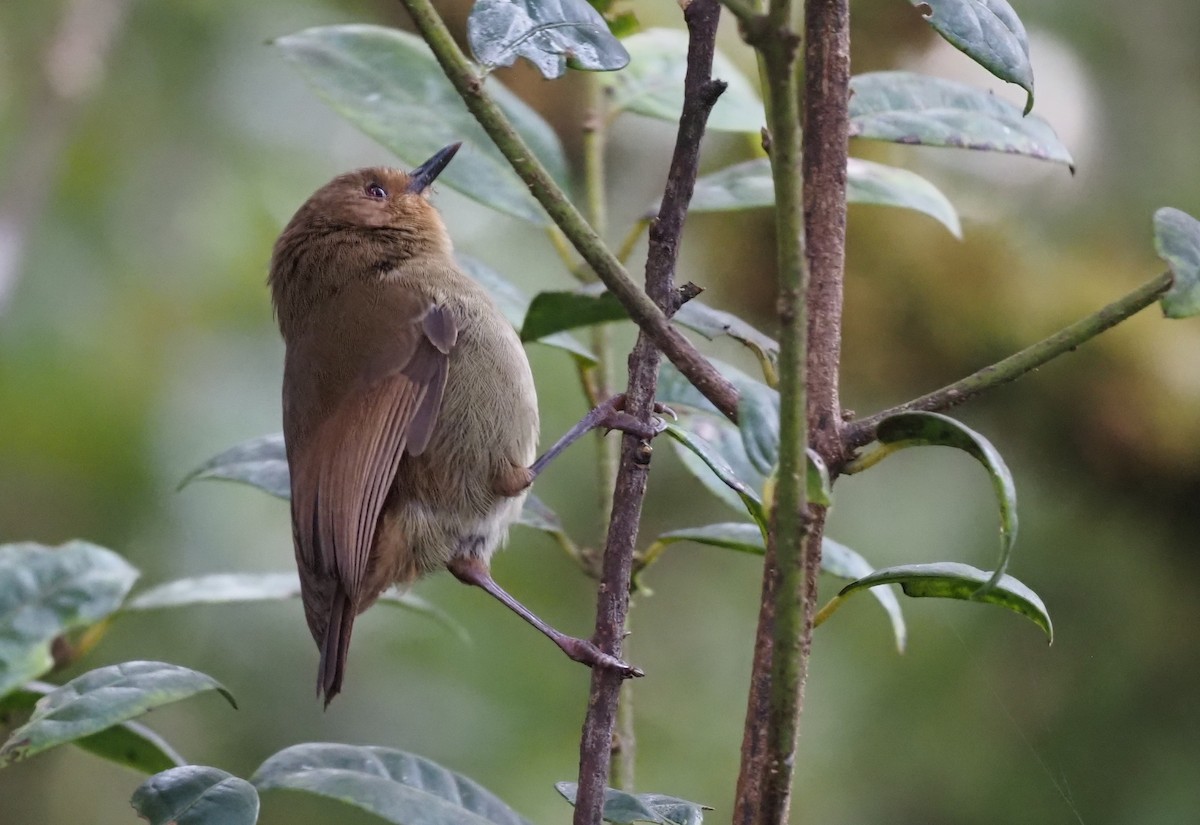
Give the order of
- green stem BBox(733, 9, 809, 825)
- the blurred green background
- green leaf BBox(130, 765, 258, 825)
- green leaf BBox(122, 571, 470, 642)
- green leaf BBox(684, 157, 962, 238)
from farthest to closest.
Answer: the blurred green background < green leaf BBox(122, 571, 470, 642) < green leaf BBox(684, 157, 962, 238) < green leaf BBox(130, 765, 258, 825) < green stem BBox(733, 9, 809, 825)

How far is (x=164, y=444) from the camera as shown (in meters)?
3.89

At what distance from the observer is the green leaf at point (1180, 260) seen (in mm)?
1221

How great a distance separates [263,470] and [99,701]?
0.72 meters

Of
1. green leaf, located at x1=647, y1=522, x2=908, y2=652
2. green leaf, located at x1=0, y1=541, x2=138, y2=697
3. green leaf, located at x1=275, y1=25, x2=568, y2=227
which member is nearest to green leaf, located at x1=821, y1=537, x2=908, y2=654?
green leaf, located at x1=647, y1=522, x2=908, y2=652

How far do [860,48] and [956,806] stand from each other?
211 centimetres

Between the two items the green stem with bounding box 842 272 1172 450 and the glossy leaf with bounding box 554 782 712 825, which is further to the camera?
the glossy leaf with bounding box 554 782 712 825

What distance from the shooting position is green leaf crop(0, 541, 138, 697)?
2078 millimetres

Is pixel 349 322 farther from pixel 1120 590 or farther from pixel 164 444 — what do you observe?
pixel 1120 590

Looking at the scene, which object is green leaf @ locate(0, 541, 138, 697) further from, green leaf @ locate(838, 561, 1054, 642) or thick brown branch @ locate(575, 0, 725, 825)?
green leaf @ locate(838, 561, 1054, 642)

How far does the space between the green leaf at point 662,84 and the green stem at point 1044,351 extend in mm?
979

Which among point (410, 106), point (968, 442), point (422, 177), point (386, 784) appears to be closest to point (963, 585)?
point (968, 442)

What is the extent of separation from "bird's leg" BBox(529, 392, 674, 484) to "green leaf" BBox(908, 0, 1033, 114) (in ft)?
1.72

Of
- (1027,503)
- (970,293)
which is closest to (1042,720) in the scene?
(1027,503)

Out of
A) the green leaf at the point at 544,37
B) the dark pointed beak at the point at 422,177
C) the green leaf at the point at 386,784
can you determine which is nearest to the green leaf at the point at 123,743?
the green leaf at the point at 386,784
